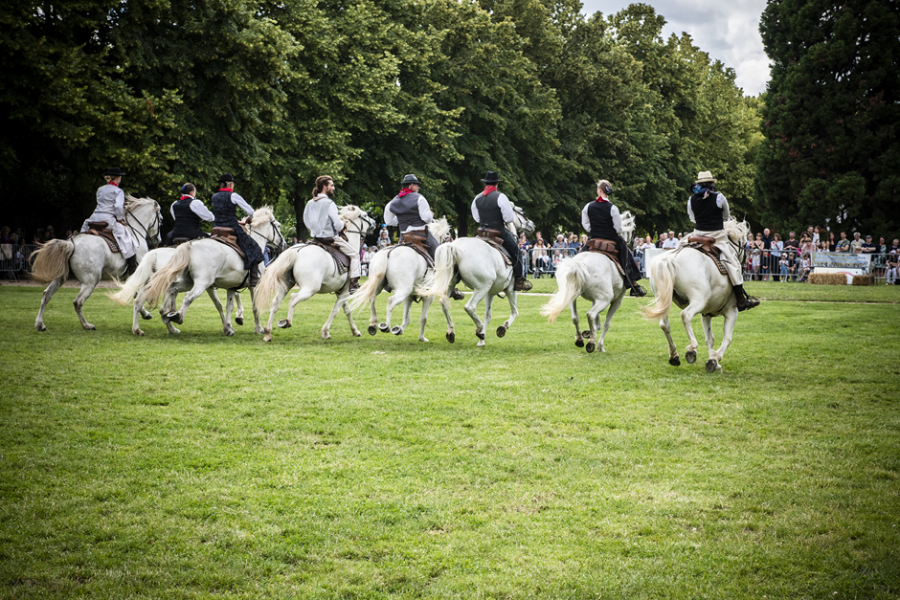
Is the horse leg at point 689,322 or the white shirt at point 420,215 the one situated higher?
the white shirt at point 420,215

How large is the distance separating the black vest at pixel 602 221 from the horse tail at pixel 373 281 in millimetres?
3582

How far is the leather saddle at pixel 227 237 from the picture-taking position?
14640mm

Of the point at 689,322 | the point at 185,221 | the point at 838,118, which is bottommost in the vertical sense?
the point at 689,322

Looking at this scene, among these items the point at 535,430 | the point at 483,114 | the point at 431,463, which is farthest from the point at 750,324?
the point at 483,114

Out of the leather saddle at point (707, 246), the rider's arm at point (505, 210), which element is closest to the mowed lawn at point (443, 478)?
the leather saddle at point (707, 246)

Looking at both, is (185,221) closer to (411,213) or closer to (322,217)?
(322,217)

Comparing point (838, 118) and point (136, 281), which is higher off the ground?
point (838, 118)

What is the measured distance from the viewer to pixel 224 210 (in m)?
14.8

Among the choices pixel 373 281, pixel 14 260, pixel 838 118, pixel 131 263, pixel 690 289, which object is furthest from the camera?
pixel 838 118

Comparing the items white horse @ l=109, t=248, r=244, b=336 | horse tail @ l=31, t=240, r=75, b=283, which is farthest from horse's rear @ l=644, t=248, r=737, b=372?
horse tail @ l=31, t=240, r=75, b=283

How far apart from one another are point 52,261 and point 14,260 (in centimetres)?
1907

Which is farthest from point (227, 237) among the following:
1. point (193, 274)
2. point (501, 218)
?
point (501, 218)

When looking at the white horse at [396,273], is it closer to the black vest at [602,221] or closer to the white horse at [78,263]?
the black vest at [602,221]

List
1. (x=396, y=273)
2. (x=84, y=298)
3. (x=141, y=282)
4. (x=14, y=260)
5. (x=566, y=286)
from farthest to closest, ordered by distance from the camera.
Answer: (x=14, y=260) < (x=84, y=298) < (x=141, y=282) < (x=396, y=273) < (x=566, y=286)
